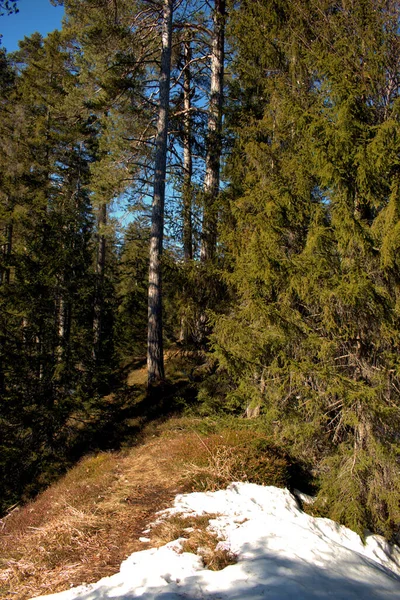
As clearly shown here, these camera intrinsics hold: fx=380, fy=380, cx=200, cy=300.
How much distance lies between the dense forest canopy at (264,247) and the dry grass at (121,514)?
2.75 feet

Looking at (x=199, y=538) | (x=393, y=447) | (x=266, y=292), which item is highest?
(x=266, y=292)

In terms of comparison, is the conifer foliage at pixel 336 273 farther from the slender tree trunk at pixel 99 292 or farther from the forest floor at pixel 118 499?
the slender tree trunk at pixel 99 292

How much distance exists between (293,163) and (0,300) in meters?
8.89

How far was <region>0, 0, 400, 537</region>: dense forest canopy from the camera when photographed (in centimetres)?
538

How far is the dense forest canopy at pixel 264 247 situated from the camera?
17.6 feet

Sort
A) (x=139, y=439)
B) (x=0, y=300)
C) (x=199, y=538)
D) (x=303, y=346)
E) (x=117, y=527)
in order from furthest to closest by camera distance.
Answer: (x=0, y=300), (x=139, y=439), (x=303, y=346), (x=117, y=527), (x=199, y=538)

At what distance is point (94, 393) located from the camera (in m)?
11.0

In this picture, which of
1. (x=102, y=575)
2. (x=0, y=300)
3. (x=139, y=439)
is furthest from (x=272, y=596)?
(x=0, y=300)

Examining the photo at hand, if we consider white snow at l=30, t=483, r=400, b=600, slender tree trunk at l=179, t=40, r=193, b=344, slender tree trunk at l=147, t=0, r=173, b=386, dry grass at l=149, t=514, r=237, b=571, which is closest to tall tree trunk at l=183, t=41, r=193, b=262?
slender tree trunk at l=179, t=40, r=193, b=344

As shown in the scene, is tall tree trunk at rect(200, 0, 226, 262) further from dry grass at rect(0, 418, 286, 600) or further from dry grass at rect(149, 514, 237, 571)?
dry grass at rect(149, 514, 237, 571)

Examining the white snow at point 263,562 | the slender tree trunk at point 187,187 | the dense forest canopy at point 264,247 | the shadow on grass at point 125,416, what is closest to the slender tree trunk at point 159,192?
the dense forest canopy at point 264,247

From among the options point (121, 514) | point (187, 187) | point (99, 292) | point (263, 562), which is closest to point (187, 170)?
point (187, 187)

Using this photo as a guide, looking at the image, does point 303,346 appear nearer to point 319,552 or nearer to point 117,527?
point 319,552

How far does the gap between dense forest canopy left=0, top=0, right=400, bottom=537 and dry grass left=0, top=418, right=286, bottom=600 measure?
0.84 meters
